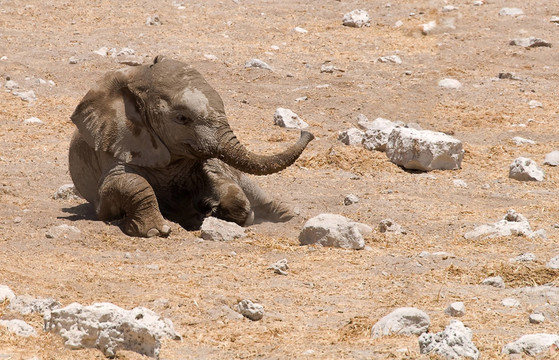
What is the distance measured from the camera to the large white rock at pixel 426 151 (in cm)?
1048

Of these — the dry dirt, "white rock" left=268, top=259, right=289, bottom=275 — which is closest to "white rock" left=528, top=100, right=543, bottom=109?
the dry dirt

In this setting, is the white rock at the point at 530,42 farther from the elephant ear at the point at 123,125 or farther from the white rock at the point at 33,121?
the elephant ear at the point at 123,125

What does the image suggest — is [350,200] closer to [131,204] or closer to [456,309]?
[131,204]

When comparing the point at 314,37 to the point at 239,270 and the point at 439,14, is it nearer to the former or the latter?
the point at 439,14

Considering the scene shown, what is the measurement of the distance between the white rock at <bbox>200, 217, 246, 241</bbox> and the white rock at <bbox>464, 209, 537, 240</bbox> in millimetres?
1865

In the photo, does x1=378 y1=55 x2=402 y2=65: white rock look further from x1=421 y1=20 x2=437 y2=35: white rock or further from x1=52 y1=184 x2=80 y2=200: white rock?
x1=52 y1=184 x2=80 y2=200: white rock

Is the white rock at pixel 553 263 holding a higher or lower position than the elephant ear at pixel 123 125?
lower

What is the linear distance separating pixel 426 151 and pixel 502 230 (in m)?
2.76

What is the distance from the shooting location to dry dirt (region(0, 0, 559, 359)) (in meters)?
5.61

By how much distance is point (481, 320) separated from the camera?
552 cm

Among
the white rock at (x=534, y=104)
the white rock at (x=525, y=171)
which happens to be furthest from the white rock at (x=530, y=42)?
the white rock at (x=525, y=171)

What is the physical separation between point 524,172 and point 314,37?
24.5ft

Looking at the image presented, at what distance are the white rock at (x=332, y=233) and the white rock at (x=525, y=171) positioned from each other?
10.8 feet

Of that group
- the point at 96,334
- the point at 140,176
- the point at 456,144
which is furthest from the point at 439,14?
the point at 96,334
